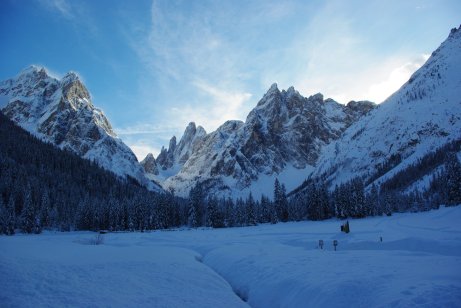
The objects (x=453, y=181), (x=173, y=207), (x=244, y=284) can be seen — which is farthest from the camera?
(x=173, y=207)

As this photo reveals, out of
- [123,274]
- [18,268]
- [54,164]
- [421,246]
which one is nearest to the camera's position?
[18,268]

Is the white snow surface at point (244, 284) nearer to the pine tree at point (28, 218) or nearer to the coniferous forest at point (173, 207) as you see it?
the pine tree at point (28, 218)

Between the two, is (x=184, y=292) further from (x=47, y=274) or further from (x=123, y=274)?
(x=47, y=274)

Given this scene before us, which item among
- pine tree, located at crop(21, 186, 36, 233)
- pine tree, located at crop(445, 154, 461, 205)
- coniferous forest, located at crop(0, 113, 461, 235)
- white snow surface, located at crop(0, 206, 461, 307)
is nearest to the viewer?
white snow surface, located at crop(0, 206, 461, 307)

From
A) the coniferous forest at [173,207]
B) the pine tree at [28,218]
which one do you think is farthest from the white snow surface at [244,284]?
the coniferous forest at [173,207]

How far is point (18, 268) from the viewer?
17.3 m

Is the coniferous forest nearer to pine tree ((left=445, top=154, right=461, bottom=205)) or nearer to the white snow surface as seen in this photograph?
pine tree ((left=445, top=154, right=461, bottom=205))

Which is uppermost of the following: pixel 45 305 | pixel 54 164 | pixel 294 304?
pixel 54 164

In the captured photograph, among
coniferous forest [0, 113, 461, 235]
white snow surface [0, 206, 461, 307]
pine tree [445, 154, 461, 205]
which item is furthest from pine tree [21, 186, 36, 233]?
pine tree [445, 154, 461, 205]

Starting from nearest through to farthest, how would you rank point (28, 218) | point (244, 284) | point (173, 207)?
point (244, 284), point (28, 218), point (173, 207)

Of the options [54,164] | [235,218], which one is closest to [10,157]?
[54,164]

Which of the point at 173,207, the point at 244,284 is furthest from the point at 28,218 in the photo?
the point at 244,284

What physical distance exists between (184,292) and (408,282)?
1033 cm

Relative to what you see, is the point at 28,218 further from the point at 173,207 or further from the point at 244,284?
the point at 244,284
